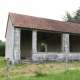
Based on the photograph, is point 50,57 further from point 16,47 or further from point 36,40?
point 16,47

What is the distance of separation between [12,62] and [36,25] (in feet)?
13.9

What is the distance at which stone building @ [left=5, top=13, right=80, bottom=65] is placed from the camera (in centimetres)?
1383

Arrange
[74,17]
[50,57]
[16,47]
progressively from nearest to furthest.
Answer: [16,47]
[50,57]
[74,17]

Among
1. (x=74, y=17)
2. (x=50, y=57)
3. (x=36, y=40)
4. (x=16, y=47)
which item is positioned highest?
(x=74, y=17)

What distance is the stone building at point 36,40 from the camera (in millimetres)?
13828

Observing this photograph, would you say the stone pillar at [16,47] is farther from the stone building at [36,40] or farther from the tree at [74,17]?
the tree at [74,17]

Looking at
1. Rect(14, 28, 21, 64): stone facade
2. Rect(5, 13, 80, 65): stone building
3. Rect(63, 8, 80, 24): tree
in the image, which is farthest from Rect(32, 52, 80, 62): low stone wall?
Rect(63, 8, 80, 24): tree

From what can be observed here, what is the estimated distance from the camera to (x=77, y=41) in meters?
20.4

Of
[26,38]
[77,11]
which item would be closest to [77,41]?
[26,38]

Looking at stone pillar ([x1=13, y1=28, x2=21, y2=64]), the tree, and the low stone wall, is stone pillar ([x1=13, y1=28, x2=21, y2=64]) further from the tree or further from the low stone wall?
the tree

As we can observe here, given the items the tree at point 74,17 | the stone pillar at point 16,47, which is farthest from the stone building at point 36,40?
the tree at point 74,17

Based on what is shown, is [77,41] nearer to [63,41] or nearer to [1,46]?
[63,41]

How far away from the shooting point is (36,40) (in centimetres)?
1503

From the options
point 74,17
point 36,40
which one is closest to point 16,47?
point 36,40
